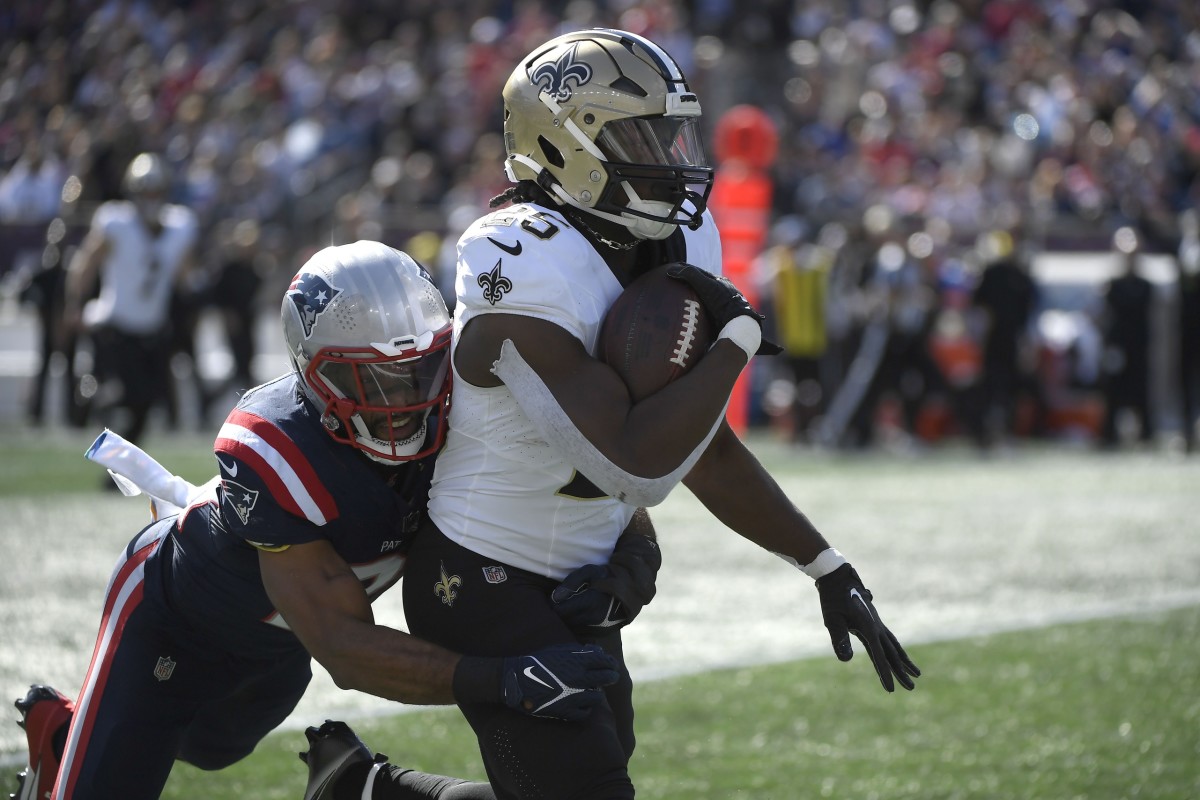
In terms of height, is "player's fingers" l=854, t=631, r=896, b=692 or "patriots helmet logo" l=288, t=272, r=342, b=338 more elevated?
"patriots helmet logo" l=288, t=272, r=342, b=338

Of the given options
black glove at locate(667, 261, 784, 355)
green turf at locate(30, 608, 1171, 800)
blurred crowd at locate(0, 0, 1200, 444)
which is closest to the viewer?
black glove at locate(667, 261, 784, 355)

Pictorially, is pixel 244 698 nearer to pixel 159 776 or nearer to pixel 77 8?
pixel 159 776

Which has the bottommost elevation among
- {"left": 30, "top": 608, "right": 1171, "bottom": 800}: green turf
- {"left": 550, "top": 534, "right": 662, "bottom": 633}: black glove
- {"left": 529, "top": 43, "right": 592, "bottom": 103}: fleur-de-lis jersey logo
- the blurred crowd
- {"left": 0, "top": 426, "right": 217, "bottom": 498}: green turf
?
the blurred crowd

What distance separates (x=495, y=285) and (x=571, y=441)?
306 millimetres

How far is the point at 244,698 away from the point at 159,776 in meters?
0.31

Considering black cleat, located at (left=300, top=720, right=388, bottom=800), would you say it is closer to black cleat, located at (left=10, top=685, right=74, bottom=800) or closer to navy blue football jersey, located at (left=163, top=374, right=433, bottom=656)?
navy blue football jersey, located at (left=163, top=374, right=433, bottom=656)

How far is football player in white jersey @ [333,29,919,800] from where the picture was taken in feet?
8.90

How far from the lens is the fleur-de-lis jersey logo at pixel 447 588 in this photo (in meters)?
2.90

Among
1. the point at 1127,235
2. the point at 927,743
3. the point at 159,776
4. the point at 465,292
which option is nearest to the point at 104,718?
the point at 159,776

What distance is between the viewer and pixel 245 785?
403cm

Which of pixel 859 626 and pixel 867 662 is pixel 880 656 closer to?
pixel 859 626

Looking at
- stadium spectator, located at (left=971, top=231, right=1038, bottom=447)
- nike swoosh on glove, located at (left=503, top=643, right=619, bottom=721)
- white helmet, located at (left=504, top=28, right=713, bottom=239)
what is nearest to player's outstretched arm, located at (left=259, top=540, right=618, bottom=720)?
nike swoosh on glove, located at (left=503, top=643, right=619, bottom=721)

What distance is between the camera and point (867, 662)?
5.50 metres

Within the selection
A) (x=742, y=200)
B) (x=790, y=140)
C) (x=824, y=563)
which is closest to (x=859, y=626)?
(x=824, y=563)
